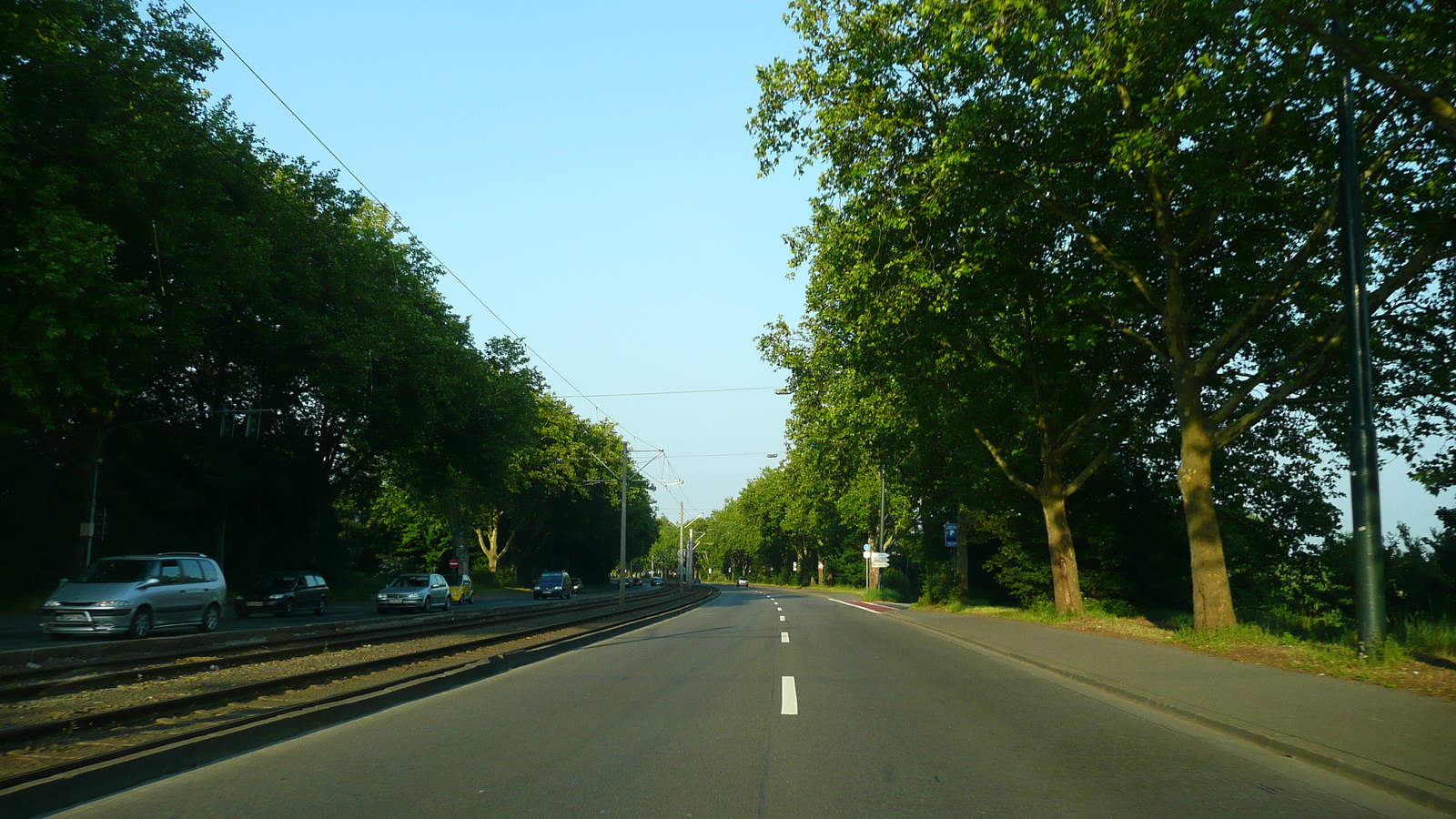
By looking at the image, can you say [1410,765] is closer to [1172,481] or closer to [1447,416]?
[1447,416]

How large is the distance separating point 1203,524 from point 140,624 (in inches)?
830

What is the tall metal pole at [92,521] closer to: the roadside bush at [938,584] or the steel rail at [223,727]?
A: the steel rail at [223,727]

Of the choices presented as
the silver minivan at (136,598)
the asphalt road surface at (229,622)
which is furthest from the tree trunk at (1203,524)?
the asphalt road surface at (229,622)

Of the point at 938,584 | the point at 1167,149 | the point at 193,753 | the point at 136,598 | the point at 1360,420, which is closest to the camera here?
the point at 193,753

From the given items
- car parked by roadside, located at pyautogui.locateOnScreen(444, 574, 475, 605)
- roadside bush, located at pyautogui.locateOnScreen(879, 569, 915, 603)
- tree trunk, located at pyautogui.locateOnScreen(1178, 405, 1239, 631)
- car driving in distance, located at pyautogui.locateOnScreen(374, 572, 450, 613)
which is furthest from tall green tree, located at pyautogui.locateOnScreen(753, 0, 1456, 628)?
roadside bush, located at pyautogui.locateOnScreen(879, 569, 915, 603)

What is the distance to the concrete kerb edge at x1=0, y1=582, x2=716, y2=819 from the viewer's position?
575 centimetres

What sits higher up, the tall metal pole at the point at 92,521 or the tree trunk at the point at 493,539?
the tall metal pole at the point at 92,521

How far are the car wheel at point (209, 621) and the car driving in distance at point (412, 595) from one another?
13.4 m

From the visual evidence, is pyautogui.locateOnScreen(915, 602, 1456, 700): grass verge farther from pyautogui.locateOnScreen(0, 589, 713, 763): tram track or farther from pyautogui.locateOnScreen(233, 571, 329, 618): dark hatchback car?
pyautogui.locateOnScreen(233, 571, 329, 618): dark hatchback car

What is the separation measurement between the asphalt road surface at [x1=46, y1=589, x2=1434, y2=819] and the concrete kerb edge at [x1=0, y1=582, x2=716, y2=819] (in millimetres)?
190

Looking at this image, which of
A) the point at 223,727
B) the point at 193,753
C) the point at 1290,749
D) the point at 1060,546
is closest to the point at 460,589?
the point at 1060,546

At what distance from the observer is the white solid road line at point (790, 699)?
32.6 ft

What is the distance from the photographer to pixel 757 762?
288 inches

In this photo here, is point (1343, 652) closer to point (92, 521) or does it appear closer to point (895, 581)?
point (92, 521)
